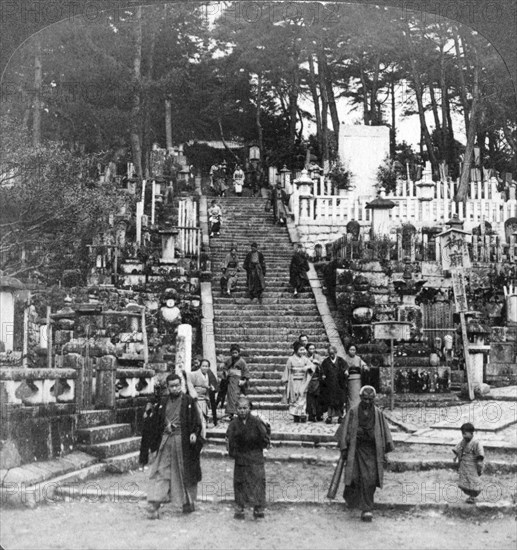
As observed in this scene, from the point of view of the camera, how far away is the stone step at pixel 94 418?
894 centimetres

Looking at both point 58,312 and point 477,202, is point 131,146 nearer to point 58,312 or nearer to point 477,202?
point 58,312

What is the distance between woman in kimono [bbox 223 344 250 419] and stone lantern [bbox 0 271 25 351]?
275 cm

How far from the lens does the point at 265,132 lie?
41.7ft

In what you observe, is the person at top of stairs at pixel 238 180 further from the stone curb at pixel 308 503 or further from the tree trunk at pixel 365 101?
the stone curb at pixel 308 503

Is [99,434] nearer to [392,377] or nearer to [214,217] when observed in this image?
[392,377]

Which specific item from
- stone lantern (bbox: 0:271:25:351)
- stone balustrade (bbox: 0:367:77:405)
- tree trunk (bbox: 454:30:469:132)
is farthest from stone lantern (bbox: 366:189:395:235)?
stone balustrade (bbox: 0:367:77:405)

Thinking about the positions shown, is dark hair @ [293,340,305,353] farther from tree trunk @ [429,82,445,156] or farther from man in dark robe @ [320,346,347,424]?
tree trunk @ [429,82,445,156]

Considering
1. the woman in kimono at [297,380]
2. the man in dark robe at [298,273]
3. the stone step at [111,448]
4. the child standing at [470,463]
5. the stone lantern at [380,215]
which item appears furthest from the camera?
the stone lantern at [380,215]

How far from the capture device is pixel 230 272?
1183 cm

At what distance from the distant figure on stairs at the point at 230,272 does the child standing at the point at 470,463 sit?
4480 millimetres

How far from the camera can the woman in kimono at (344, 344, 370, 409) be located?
9547mm

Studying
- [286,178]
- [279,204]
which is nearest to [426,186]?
[279,204]

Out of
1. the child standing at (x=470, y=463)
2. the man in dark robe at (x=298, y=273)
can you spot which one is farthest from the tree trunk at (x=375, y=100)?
the child standing at (x=470, y=463)

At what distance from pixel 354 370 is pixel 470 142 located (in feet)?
22.8
